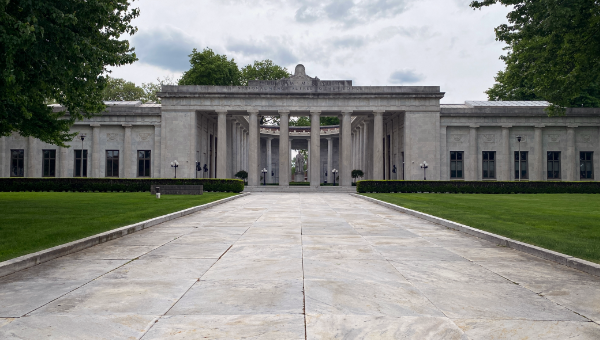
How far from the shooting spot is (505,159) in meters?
55.6

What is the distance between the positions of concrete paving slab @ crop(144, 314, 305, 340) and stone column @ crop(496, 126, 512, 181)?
187ft

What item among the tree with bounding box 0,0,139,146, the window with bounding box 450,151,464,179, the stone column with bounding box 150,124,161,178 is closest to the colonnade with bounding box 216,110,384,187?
the stone column with bounding box 150,124,161,178

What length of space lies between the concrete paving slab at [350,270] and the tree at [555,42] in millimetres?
12299

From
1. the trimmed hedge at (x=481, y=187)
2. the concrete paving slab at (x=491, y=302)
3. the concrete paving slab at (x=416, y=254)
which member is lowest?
the concrete paving slab at (x=491, y=302)

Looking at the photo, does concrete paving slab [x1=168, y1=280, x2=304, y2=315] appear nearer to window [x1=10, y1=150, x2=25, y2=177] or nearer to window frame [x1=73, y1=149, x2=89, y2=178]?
window frame [x1=73, y1=149, x2=89, y2=178]

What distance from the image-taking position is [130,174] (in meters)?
56.3

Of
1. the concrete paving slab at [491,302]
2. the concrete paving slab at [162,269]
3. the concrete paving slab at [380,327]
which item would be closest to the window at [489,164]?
the concrete paving slab at [491,302]

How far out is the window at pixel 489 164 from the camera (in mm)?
56281

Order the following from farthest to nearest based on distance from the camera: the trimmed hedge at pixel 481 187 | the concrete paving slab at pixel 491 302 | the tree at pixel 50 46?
1. the trimmed hedge at pixel 481 187
2. the tree at pixel 50 46
3. the concrete paving slab at pixel 491 302

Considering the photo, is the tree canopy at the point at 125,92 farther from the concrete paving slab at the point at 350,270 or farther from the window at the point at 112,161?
the concrete paving slab at the point at 350,270

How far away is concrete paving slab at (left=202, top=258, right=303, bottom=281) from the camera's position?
24.5 feet

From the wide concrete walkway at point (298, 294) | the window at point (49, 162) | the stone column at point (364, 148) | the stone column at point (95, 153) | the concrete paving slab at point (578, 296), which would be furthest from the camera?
the stone column at point (364, 148)

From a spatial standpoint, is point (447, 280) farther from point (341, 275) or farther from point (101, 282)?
point (101, 282)

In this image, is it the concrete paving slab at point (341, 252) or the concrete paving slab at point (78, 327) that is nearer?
the concrete paving slab at point (78, 327)
